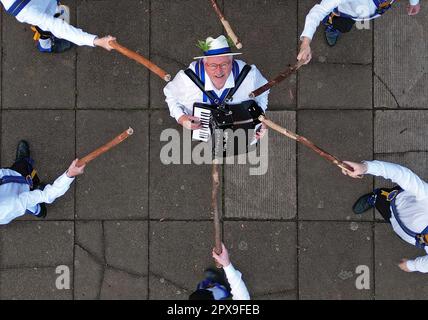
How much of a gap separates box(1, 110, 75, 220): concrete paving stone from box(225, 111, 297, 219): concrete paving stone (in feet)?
6.54

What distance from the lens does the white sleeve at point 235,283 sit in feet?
14.6

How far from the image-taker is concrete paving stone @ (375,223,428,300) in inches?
210

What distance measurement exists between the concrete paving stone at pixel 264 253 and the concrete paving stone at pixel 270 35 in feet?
4.89

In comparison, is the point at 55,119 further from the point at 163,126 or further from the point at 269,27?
the point at 269,27

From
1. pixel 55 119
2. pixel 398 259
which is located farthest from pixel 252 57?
pixel 398 259

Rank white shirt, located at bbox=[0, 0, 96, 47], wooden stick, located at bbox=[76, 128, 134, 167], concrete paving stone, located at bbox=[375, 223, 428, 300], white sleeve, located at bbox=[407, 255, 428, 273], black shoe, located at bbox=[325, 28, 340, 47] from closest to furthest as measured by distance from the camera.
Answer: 1. wooden stick, located at bbox=[76, 128, 134, 167]
2. white shirt, located at bbox=[0, 0, 96, 47]
3. white sleeve, located at bbox=[407, 255, 428, 273]
4. black shoe, located at bbox=[325, 28, 340, 47]
5. concrete paving stone, located at bbox=[375, 223, 428, 300]

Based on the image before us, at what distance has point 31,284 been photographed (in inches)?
213

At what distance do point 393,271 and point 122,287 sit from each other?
330cm

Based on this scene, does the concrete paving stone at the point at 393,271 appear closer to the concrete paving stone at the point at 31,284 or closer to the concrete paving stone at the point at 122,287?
the concrete paving stone at the point at 122,287

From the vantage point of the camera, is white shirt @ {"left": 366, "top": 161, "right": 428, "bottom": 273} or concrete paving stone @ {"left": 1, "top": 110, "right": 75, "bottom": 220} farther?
concrete paving stone @ {"left": 1, "top": 110, "right": 75, "bottom": 220}

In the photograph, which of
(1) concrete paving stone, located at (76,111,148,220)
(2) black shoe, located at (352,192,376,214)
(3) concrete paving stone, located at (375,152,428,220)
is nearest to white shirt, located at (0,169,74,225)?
(1) concrete paving stone, located at (76,111,148,220)

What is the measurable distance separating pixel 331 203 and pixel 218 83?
2.29m

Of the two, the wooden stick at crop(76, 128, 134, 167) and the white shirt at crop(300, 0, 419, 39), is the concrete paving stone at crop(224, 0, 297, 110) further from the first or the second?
the wooden stick at crop(76, 128, 134, 167)

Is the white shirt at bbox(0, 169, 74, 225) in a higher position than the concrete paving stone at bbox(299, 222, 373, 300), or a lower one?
higher
